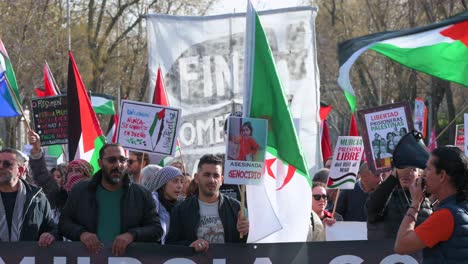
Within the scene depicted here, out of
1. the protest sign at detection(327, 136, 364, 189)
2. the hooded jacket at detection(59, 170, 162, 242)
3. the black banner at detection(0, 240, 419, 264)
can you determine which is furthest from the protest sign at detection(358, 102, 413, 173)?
the hooded jacket at detection(59, 170, 162, 242)

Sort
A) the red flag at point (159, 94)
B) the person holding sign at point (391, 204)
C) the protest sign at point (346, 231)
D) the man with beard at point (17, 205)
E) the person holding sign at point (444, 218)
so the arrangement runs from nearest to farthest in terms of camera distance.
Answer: the person holding sign at point (444, 218), the person holding sign at point (391, 204), the man with beard at point (17, 205), the protest sign at point (346, 231), the red flag at point (159, 94)

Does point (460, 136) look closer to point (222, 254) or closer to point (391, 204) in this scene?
point (391, 204)

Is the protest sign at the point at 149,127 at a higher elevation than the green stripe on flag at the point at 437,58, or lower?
lower

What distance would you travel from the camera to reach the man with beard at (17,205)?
838cm

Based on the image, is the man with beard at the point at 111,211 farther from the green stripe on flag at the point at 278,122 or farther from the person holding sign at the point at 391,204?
the person holding sign at the point at 391,204

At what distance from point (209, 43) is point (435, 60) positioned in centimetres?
558

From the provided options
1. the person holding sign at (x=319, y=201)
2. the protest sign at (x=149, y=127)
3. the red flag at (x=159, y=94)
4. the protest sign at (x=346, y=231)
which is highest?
the red flag at (x=159, y=94)

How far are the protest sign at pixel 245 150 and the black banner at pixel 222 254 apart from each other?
0.49 metres

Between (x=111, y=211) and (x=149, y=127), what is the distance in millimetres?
2550

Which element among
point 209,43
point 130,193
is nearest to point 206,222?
point 130,193

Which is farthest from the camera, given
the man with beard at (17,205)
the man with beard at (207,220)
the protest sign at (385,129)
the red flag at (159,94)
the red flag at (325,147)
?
the red flag at (325,147)

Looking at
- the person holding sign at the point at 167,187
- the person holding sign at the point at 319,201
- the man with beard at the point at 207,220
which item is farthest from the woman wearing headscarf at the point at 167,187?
the person holding sign at the point at 319,201

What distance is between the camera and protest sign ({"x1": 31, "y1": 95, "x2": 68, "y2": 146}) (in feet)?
40.7

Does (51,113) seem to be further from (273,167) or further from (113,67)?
(113,67)
